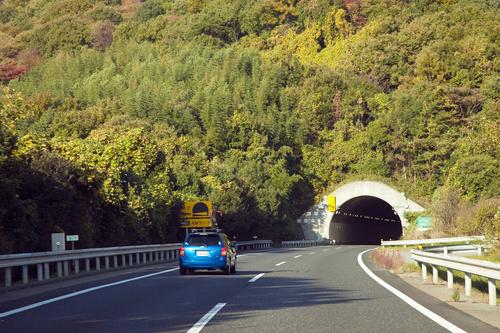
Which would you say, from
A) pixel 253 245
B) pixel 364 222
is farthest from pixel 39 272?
pixel 364 222

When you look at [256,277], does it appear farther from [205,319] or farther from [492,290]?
[205,319]

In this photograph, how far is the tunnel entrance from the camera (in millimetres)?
86062

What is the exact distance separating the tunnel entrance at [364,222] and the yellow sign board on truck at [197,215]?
36355 mm

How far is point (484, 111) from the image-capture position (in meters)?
86.1

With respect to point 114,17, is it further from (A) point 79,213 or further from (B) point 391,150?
(A) point 79,213

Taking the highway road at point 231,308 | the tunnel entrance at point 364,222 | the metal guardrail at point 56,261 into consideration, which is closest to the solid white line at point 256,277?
the highway road at point 231,308

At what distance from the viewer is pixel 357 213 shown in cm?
9519

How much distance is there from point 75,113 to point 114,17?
83618 mm

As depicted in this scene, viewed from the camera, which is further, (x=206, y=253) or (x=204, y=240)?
(x=204, y=240)

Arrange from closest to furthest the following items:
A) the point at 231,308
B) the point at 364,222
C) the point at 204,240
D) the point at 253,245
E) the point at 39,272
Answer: the point at 231,308, the point at 39,272, the point at 204,240, the point at 253,245, the point at 364,222

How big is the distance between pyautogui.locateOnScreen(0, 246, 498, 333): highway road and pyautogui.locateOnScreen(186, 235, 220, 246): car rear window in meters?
3.18

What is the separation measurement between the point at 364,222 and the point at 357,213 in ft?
17.5

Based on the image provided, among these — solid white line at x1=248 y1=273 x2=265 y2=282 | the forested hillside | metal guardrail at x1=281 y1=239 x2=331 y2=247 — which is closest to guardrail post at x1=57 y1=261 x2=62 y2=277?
the forested hillside

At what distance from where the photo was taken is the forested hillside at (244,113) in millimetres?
35031
